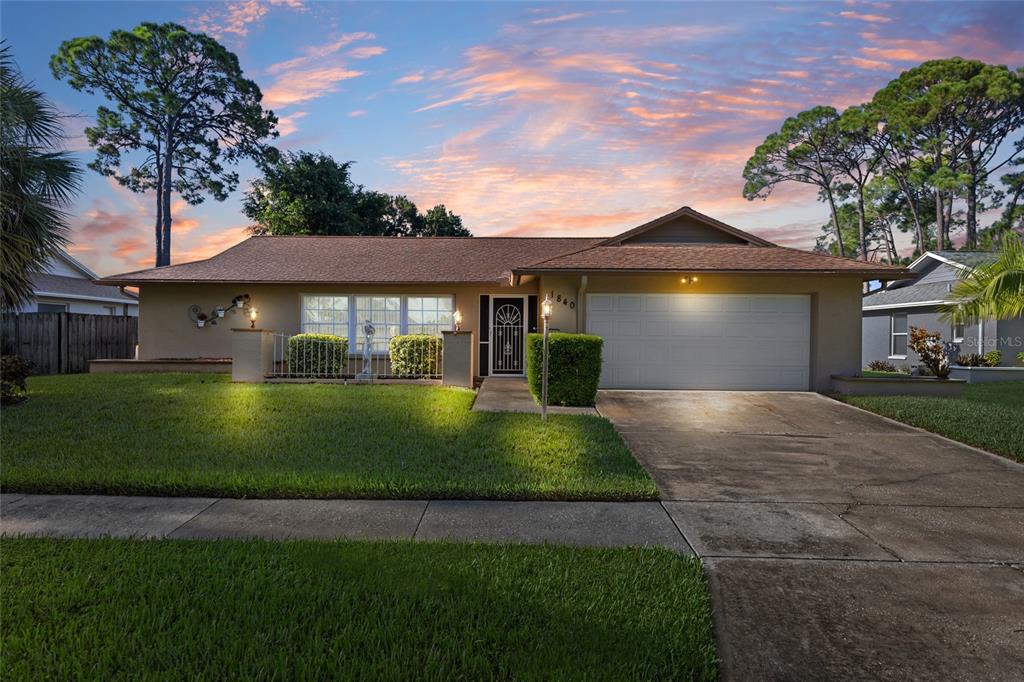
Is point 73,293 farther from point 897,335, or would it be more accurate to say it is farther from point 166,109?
point 897,335

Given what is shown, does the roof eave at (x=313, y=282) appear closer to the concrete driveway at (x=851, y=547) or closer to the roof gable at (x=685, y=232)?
the roof gable at (x=685, y=232)

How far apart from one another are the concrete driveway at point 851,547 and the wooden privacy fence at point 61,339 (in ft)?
56.5

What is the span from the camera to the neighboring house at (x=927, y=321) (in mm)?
16719

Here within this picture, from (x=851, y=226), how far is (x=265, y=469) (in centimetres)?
4462

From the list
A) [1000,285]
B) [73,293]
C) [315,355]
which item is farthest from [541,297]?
[73,293]

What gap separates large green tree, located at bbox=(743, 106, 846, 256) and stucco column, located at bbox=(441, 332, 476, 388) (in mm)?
31072

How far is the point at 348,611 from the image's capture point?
2855 millimetres

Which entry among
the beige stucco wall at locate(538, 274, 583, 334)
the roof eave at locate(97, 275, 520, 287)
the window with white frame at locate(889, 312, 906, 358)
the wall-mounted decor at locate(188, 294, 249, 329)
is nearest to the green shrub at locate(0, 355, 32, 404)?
the roof eave at locate(97, 275, 520, 287)

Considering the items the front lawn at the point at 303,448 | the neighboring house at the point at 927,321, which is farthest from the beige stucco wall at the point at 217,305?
the neighboring house at the point at 927,321

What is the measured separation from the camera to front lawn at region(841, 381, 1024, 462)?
725cm

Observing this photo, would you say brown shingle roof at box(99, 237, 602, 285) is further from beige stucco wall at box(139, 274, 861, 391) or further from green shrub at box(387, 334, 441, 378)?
green shrub at box(387, 334, 441, 378)

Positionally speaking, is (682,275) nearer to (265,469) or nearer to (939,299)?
(265,469)

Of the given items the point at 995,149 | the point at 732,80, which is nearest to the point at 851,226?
the point at 995,149

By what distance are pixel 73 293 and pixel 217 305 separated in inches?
412
